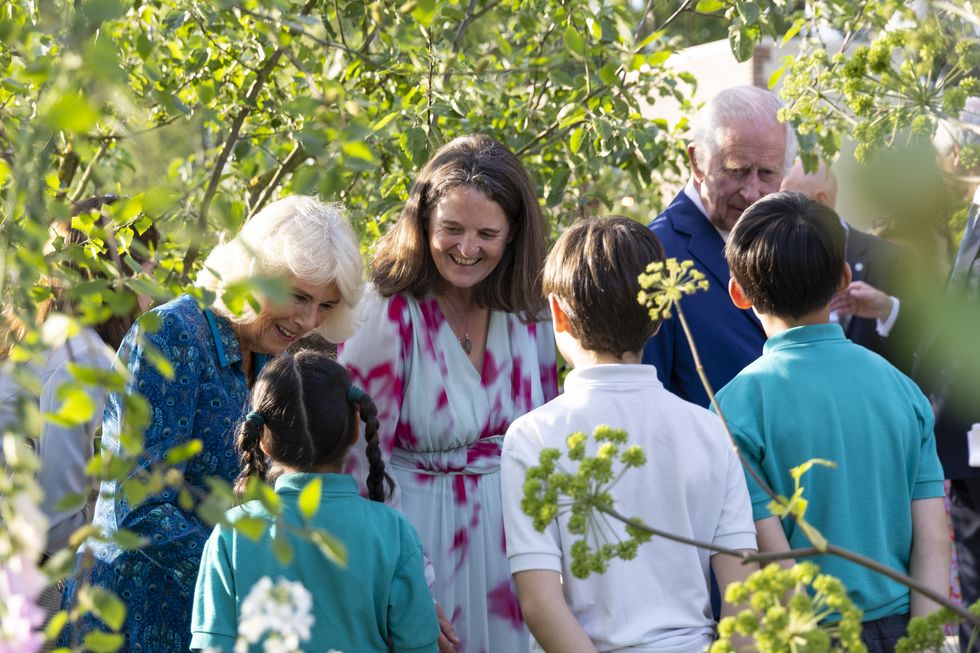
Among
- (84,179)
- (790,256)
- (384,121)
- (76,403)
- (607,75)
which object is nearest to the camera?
(76,403)

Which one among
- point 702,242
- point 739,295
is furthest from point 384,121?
point 739,295

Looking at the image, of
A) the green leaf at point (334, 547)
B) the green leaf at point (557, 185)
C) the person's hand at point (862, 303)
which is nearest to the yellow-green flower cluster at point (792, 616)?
the green leaf at point (334, 547)

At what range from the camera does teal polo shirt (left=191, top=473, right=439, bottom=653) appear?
236 cm

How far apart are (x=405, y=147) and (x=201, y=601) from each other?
1.76 m

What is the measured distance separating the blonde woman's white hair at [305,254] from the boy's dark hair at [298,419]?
0.69ft

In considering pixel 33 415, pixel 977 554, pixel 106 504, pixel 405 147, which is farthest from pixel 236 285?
pixel 977 554

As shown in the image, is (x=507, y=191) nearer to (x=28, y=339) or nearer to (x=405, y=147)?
(x=405, y=147)

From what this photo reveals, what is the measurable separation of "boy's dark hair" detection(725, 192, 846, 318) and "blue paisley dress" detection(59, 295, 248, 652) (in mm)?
1231

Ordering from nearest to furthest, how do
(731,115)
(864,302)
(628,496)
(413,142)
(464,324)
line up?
(628,496) < (464,324) < (731,115) < (413,142) < (864,302)

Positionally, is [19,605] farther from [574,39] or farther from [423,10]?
[574,39]

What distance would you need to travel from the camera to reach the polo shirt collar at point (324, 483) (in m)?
2.47

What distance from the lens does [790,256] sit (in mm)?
2455

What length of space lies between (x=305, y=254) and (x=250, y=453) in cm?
51

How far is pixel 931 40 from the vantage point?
1204 mm
